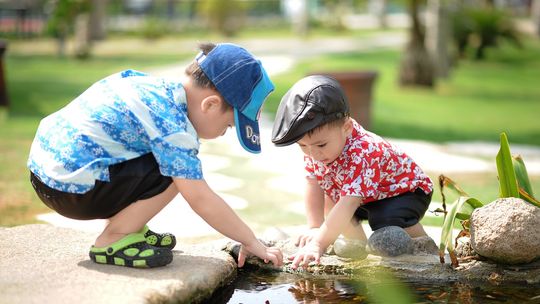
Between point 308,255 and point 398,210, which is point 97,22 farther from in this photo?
point 308,255

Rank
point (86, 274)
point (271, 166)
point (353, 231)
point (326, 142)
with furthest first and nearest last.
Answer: point (271, 166), point (353, 231), point (326, 142), point (86, 274)

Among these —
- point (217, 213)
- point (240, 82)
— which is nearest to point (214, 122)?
point (240, 82)

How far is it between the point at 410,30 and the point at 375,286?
9.79 metres

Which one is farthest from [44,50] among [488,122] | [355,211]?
[355,211]

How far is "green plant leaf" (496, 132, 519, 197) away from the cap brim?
981 millimetres

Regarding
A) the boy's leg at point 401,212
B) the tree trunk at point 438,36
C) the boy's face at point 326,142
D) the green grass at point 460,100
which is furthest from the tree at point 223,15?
the boy's face at point 326,142

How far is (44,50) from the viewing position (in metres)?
20.1

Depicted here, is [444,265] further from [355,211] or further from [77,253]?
[77,253]

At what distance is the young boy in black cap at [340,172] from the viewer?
3135 millimetres

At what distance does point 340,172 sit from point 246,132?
0.53 metres

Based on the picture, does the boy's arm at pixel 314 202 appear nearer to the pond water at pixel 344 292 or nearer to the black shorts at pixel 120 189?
the pond water at pixel 344 292

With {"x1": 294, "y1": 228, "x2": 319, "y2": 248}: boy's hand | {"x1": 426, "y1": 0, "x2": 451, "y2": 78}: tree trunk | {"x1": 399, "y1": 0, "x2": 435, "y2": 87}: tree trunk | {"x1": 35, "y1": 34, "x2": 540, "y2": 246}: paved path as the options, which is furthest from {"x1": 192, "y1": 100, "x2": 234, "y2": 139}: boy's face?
{"x1": 426, "y1": 0, "x2": 451, "y2": 78}: tree trunk

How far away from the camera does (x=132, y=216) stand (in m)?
2.94

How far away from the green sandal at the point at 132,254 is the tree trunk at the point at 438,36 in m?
11.0
